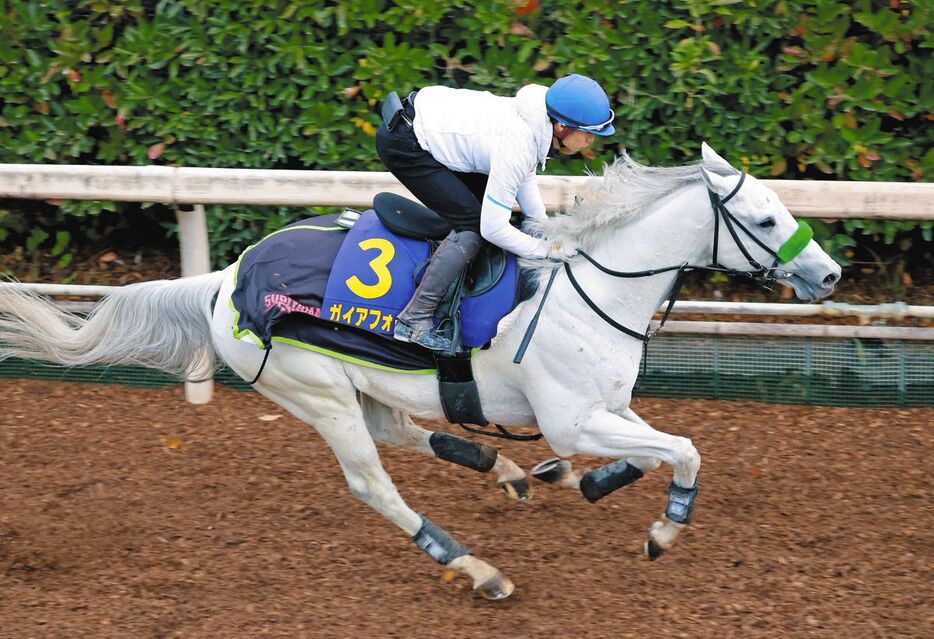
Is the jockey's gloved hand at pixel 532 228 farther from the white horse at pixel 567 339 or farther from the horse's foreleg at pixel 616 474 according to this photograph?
the horse's foreleg at pixel 616 474

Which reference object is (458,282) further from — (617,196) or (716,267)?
(716,267)

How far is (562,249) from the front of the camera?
182 inches

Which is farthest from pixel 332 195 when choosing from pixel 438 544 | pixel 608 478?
pixel 608 478

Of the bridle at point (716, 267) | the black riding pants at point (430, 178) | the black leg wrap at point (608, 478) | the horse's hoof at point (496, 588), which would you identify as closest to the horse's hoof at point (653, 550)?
the black leg wrap at point (608, 478)

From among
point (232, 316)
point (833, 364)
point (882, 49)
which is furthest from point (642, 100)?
point (232, 316)

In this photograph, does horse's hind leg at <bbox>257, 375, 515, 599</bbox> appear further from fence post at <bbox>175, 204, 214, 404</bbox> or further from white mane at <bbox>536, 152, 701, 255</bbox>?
fence post at <bbox>175, 204, 214, 404</bbox>

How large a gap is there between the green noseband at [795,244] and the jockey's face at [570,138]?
32.9 inches

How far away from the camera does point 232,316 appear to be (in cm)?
482

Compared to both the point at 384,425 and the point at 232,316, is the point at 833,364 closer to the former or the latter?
the point at 384,425

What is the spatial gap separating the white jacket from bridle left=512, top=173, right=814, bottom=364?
236mm

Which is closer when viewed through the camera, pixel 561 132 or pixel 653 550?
pixel 561 132

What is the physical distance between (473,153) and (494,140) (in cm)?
14

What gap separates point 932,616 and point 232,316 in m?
3.07

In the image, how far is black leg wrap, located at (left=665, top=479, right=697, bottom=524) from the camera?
15.0 ft
